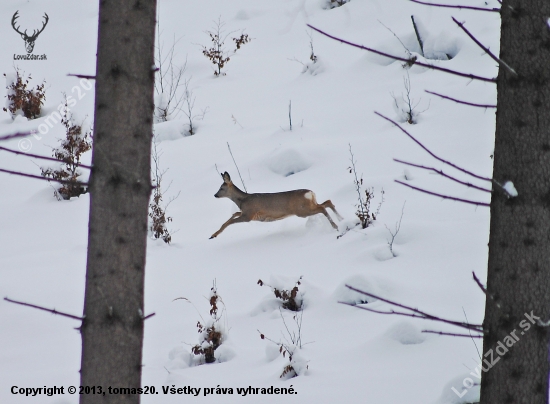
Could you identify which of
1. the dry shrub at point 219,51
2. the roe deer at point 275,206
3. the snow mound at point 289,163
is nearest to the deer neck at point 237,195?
the roe deer at point 275,206

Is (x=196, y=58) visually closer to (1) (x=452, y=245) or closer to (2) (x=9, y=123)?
(2) (x=9, y=123)

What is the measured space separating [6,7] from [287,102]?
16.8 metres

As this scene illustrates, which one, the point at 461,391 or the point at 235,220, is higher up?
the point at 235,220

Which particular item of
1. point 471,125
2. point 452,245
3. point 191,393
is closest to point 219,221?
point 452,245

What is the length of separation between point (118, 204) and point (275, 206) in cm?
789

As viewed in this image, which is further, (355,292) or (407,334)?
(355,292)

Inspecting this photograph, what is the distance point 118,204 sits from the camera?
7.43ft

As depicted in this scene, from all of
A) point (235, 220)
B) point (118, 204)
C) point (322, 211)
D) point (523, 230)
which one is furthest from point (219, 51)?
point (523, 230)

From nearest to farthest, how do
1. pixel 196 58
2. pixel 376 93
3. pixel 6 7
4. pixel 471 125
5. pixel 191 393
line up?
pixel 191 393 < pixel 471 125 < pixel 376 93 < pixel 196 58 < pixel 6 7

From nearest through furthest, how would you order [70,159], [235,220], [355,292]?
[355,292] < [235,220] < [70,159]

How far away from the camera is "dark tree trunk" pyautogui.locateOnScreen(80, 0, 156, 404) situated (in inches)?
87.7

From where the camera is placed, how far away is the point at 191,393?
504cm

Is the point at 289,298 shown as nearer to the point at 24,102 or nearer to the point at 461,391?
the point at 461,391

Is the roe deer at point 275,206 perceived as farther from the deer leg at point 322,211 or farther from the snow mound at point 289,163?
the snow mound at point 289,163
